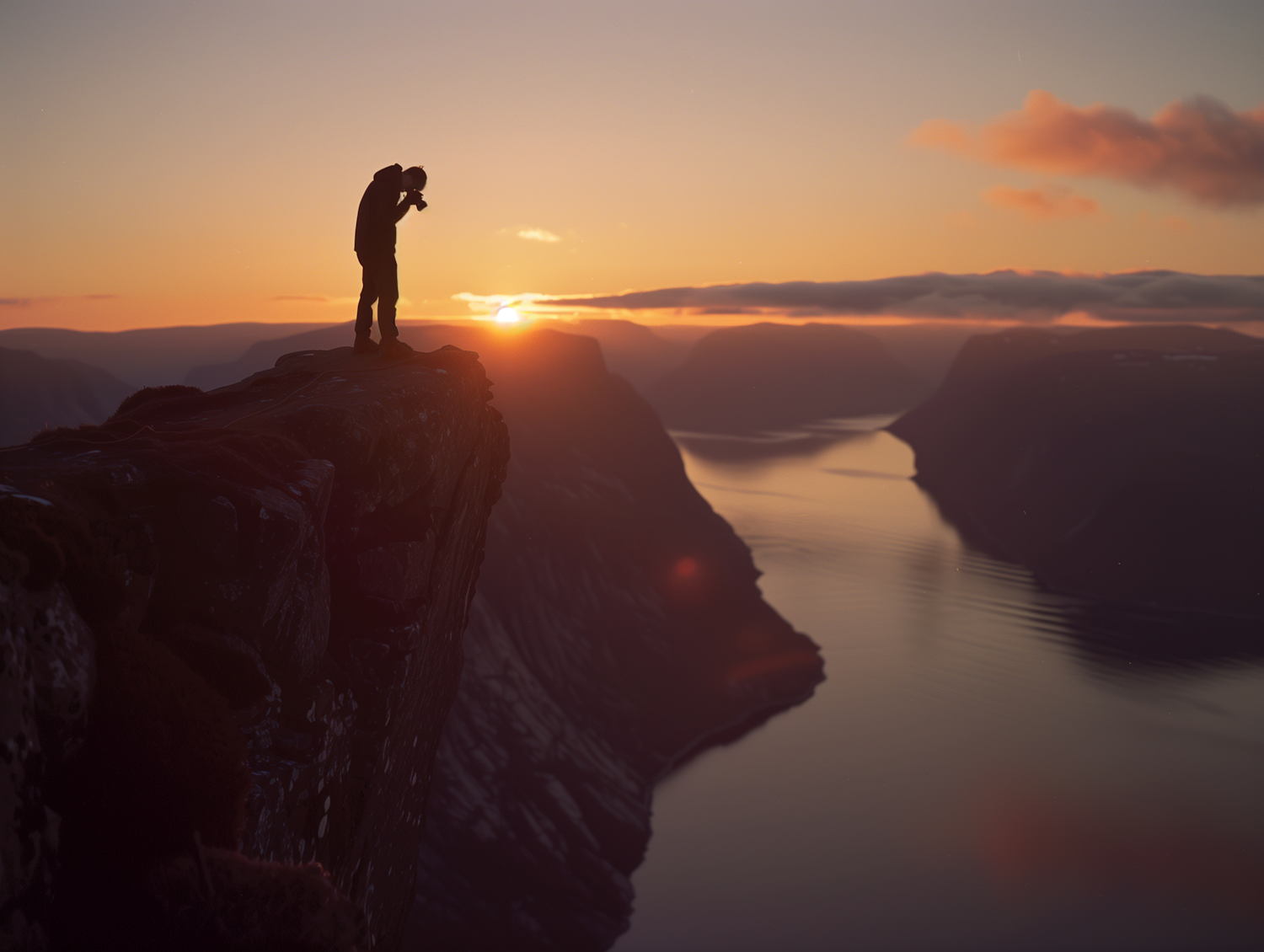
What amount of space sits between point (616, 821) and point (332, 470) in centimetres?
5925

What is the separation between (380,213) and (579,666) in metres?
70.9

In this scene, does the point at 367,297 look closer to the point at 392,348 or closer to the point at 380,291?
the point at 380,291

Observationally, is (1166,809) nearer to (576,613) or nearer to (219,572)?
(576,613)

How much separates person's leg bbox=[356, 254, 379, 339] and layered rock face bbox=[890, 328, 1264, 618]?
143 meters

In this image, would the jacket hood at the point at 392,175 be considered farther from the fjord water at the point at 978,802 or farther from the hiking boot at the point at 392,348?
the fjord water at the point at 978,802

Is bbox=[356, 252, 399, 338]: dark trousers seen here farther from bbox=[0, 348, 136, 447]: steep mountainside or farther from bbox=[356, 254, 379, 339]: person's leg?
bbox=[0, 348, 136, 447]: steep mountainside

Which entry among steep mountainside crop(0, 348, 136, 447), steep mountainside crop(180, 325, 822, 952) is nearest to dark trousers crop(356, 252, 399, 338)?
steep mountainside crop(180, 325, 822, 952)

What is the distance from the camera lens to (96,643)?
5438 millimetres

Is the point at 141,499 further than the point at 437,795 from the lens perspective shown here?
No

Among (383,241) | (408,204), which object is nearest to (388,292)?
(383,241)

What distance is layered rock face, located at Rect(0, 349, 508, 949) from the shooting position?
4902 mm

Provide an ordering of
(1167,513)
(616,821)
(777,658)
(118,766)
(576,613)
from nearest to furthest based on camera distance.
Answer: (118,766), (616,821), (576,613), (777,658), (1167,513)

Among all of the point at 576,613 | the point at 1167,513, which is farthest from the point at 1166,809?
the point at 1167,513

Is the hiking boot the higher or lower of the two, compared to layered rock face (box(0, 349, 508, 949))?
higher
